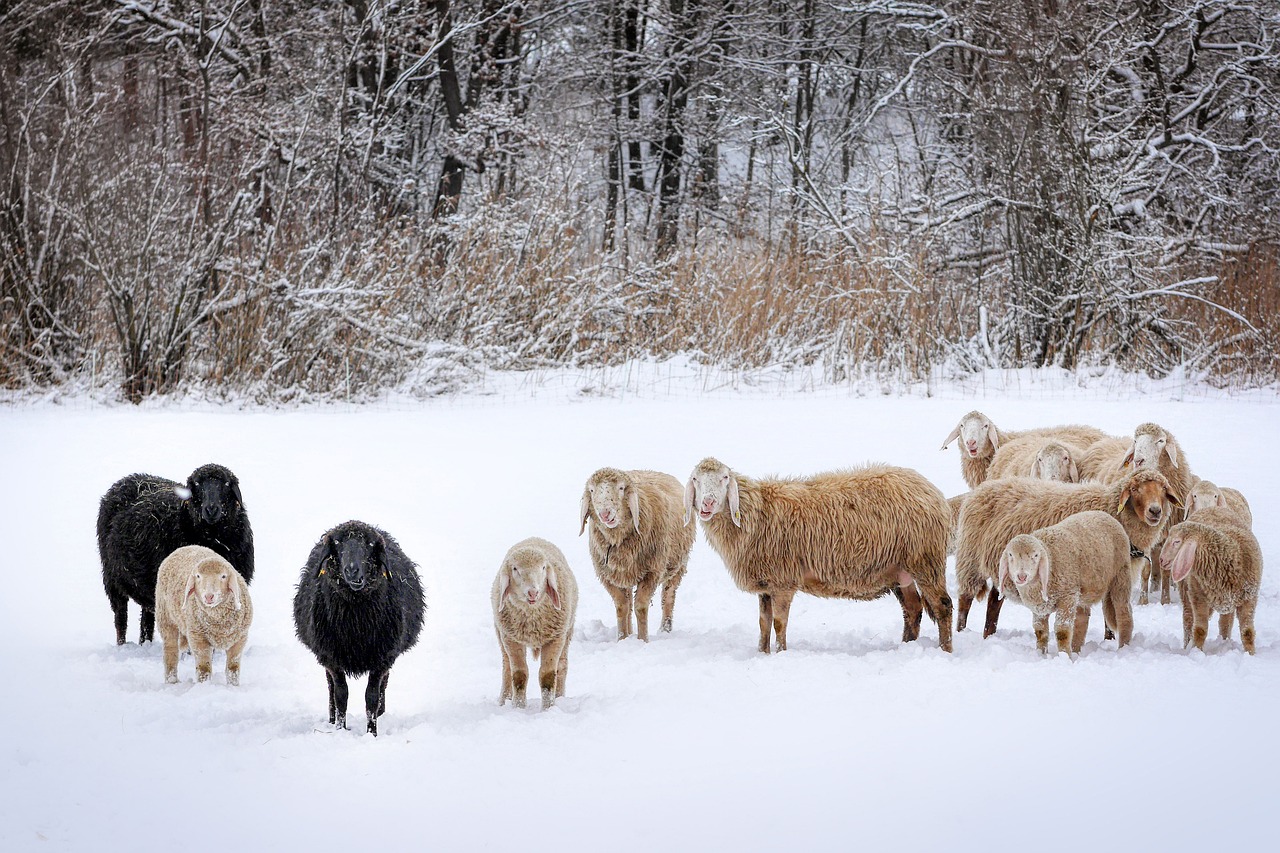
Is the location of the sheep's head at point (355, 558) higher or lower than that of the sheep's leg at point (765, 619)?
higher

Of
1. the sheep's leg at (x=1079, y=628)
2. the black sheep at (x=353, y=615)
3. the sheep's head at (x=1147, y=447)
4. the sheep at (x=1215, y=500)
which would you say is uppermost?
the sheep's head at (x=1147, y=447)

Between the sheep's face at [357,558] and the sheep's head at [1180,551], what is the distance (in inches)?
151

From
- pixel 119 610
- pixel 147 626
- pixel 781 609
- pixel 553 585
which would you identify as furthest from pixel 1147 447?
pixel 119 610

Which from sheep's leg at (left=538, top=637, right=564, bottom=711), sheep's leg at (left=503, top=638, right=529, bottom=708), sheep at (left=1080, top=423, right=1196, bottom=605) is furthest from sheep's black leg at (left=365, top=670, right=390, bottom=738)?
sheep at (left=1080, top=423, right=1196, bottom=605)

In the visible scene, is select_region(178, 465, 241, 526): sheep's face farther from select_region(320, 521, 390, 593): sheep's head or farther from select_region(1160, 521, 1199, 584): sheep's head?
select_region(1160, 521, 1199, 584): sheep's head

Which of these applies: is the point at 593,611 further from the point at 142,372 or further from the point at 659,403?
the point at 142,372

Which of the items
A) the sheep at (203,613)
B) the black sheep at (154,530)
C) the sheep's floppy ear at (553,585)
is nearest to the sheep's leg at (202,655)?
the sheep at (203,613)

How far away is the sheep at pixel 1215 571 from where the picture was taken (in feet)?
19.4

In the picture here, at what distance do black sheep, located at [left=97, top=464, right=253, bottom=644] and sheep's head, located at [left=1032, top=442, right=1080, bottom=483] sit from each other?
16.6 feet

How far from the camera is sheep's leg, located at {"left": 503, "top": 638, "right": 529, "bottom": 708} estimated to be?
17.9 feet

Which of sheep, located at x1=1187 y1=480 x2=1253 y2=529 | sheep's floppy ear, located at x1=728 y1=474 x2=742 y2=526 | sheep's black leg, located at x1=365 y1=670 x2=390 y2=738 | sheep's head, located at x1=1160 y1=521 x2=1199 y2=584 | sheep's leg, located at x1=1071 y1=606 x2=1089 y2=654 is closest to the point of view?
sheep's black leg, located at x1=365 y1=670 x2=390 y2=738

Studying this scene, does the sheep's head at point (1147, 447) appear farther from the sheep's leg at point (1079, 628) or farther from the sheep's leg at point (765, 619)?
the sheep's leg at point (765, 619)

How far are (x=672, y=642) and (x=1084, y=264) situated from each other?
994cm

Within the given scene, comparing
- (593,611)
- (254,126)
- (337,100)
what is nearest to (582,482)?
(593,611)
